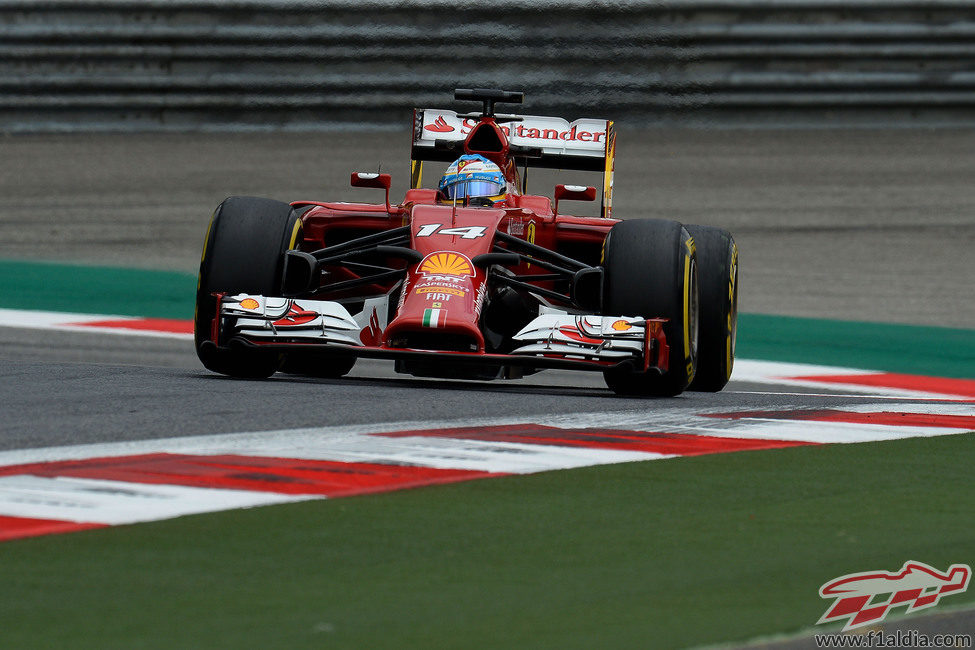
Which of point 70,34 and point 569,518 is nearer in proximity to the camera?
point 569,518

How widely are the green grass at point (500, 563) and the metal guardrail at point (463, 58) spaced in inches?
471

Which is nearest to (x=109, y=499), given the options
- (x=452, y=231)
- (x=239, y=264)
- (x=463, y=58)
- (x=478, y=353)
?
(x=478, y=353)

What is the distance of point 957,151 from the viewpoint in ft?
57.4

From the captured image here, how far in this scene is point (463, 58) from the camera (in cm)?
1689

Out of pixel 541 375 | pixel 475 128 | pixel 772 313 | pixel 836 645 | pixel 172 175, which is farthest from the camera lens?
pixel 172 175

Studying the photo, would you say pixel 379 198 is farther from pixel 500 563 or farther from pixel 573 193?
pixel 500 563

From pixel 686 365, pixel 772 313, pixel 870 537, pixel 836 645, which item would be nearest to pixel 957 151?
pixel 772 313

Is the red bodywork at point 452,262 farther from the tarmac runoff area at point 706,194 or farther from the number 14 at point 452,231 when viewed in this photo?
the tarmac runoff area at point 706,194

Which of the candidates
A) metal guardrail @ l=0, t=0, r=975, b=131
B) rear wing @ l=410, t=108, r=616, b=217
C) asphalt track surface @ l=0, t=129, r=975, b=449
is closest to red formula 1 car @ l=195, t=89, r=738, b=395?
asphalt track surface @ l=0, t=129, r=975, b=449

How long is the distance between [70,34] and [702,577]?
558 inches

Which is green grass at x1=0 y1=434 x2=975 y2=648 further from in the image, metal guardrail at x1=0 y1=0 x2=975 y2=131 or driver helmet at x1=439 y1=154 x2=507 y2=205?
metal guardrail at x1=0 y1=0 x2=975 y2=131

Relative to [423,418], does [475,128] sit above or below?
above

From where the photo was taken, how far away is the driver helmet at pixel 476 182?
880 centimetres

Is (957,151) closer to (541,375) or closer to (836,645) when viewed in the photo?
(541,375)
